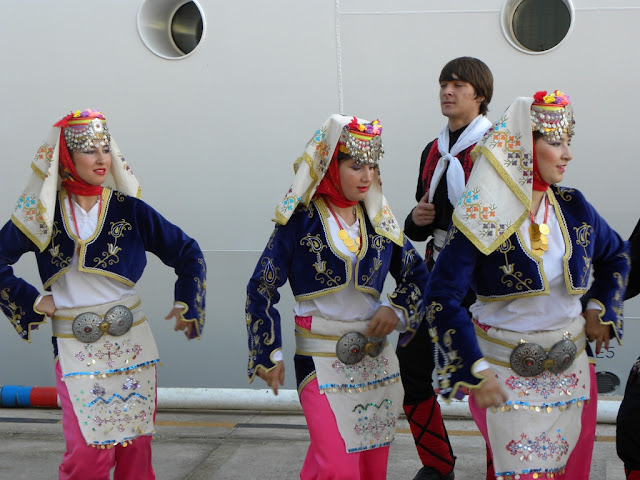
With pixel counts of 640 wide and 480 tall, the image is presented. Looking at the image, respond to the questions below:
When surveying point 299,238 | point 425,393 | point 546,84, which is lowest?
point 425,393

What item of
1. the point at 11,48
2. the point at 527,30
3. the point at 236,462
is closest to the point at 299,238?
the point at 236,462

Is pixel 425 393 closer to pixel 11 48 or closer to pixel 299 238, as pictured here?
pixel 299 238

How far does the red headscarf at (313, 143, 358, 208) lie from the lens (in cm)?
323

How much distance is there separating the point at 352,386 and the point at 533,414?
0.67 meters

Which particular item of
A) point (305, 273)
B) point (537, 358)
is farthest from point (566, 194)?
point (305, 273)

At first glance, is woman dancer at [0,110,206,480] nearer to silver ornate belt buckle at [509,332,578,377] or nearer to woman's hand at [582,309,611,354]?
silver ornate belt buckle at [509,332,578,377]

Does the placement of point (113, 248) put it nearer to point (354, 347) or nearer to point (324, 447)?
point (354, 347)

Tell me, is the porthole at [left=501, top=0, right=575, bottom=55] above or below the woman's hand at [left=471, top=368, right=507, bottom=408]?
above

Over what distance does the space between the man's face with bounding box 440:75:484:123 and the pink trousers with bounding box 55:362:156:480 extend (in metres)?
1.75

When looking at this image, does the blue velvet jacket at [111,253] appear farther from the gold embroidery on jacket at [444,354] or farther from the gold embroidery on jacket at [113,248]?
the gold embroidery on jacket at [444,354]

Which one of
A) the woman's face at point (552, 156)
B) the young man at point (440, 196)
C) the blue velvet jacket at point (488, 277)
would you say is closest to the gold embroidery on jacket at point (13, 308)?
the young man at point (440, 196)

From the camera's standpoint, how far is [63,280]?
351 centimetres

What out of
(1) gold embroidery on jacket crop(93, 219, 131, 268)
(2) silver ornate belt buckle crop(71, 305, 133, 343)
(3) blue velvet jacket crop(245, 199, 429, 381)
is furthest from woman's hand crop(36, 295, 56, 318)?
(3) blue velvet jacket crop(245, 199, 429, 381)

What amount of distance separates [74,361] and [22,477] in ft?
4.29
